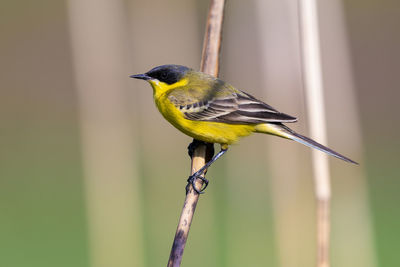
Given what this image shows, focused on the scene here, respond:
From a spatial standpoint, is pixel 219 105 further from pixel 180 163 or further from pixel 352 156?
pixel 180 163

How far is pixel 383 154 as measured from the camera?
35.8 ft

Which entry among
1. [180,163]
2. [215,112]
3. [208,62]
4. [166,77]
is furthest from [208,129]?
[180,163]

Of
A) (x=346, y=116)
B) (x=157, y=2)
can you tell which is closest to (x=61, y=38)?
(x=157, y=2)

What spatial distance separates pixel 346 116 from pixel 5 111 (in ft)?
29.3

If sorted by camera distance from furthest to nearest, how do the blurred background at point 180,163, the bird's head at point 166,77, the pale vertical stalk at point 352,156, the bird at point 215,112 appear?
the blurred background at point 180,163
the pale vertical stalk at point 352,156
the bird's head at point 166,77
the bird at point 215,112

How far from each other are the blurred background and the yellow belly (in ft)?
3.31

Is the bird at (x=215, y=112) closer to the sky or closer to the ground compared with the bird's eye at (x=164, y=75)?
closer to the ground

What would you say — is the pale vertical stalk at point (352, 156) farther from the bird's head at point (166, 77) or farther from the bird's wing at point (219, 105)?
the bird's head at point (166, 77)

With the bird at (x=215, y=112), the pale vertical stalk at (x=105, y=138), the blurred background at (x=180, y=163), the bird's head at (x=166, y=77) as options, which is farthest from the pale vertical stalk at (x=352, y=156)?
the pale vertical stalk at (x=105, y=138)

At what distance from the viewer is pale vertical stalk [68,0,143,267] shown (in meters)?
5.32

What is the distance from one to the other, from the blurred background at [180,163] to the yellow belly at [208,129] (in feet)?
3.31

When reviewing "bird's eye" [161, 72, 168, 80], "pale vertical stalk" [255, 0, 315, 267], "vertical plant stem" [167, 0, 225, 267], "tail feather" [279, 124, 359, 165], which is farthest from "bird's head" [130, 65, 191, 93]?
"pale vertical stalk" [255, 0, 315, 267]

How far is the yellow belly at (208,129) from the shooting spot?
12.0 feet

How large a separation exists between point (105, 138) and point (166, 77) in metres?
1.73
